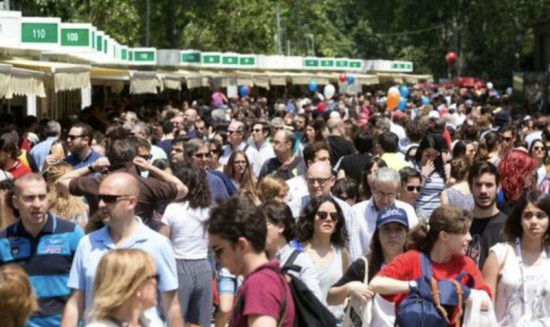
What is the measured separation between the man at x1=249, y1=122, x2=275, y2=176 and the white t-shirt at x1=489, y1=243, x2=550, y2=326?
8.38 metres

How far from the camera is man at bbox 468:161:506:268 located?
8914 millimetres

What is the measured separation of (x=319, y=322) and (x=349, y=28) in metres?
132

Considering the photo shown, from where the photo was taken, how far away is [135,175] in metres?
8.63

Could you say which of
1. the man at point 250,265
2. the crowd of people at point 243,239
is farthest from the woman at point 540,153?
the man at point 250,265

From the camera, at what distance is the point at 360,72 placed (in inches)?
3012

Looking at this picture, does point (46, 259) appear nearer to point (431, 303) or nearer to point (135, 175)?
point (135, 175)

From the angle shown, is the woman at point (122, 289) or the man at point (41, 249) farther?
the man at point (41, 249)

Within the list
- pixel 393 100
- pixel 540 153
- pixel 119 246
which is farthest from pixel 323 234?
pixel 393 100

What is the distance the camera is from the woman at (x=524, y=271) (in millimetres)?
7641

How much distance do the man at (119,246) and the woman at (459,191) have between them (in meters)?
3.82

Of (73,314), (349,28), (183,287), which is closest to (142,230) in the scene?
(73,314)

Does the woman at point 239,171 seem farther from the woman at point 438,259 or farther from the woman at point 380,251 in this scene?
the woman at point 438,259

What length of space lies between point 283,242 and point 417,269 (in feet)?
3.54

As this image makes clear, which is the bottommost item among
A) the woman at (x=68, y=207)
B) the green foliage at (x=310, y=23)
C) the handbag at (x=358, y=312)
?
the handbag at (x=358, y=312)
